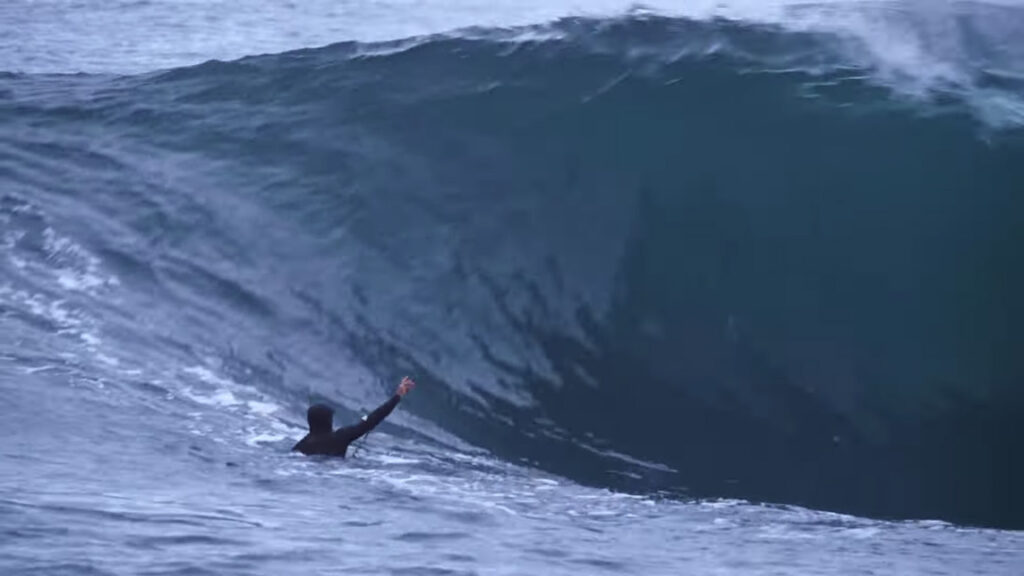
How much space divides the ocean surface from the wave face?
0.10 feet

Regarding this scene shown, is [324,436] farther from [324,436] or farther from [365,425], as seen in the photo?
[365,425]

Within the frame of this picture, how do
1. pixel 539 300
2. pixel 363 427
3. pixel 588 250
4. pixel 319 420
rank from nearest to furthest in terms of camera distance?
pixel 319 420, pixel 363 427, pixel 539 300, pixel 588 250

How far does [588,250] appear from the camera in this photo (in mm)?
12461

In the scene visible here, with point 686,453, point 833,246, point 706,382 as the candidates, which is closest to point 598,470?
point 686,453

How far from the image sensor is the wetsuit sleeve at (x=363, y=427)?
933cm

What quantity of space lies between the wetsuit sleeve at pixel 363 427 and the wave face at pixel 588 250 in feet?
2.90

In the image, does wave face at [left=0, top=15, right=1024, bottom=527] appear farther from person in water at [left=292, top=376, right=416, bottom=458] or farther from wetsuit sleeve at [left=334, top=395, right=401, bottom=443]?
person in water at [left=292, top=376, right=416, bottom=458]

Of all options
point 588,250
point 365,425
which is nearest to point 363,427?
point 365,425

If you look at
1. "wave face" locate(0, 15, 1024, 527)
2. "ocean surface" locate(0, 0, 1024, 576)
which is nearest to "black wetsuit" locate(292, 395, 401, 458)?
"ocean surface" locate(0, 0, 1024, 576)

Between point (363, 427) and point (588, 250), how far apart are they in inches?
141

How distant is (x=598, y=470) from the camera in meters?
10.0

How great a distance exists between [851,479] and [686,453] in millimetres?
1087

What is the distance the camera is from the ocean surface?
320 inches

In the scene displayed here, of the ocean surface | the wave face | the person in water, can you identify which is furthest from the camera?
the wave face
